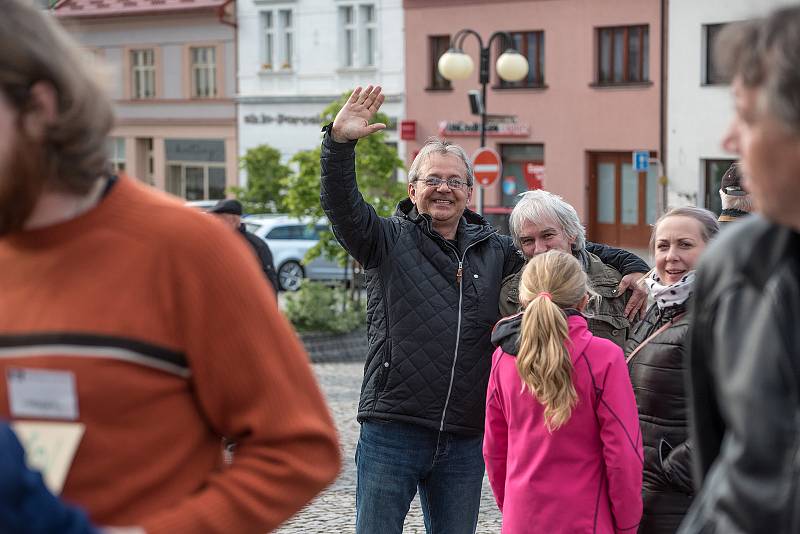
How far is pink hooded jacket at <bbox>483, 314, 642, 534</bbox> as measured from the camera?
4.13 m

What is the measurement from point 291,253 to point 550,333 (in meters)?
21.5

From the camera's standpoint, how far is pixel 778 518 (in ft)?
5.87

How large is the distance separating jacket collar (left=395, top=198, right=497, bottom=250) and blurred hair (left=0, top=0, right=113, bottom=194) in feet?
9.78

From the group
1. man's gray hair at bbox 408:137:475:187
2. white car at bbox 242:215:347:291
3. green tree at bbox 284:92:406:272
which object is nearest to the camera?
man's gray hair at bbox 408:137:475:187

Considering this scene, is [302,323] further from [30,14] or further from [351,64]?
[351,64]

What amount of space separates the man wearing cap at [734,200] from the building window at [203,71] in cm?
3673

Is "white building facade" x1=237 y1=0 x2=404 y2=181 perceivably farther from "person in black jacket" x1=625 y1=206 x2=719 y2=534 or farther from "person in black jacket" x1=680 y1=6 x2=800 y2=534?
"person in black jacket" x1=680 y1=6 x2=800 y2=534

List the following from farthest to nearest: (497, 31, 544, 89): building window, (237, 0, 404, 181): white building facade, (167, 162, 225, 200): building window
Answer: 1. (167, 162, 225, 200): building window
2. (237, 0, 404, 181): white building facade
3. (497, 31, 544, 89): building window

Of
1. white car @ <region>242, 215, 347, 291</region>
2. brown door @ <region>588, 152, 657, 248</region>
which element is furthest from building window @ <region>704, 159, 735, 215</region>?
white car @ <region>242, 215, 347, 291</region>

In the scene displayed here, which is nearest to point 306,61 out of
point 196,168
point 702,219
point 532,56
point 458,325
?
point 196,168

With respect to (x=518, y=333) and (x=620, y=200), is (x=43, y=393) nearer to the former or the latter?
(x=518, y=333)

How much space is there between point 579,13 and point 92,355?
33.3 m

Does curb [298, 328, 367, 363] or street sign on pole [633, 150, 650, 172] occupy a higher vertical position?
street sign on pole [633, 150, 650, 172]

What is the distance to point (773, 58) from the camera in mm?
1783
